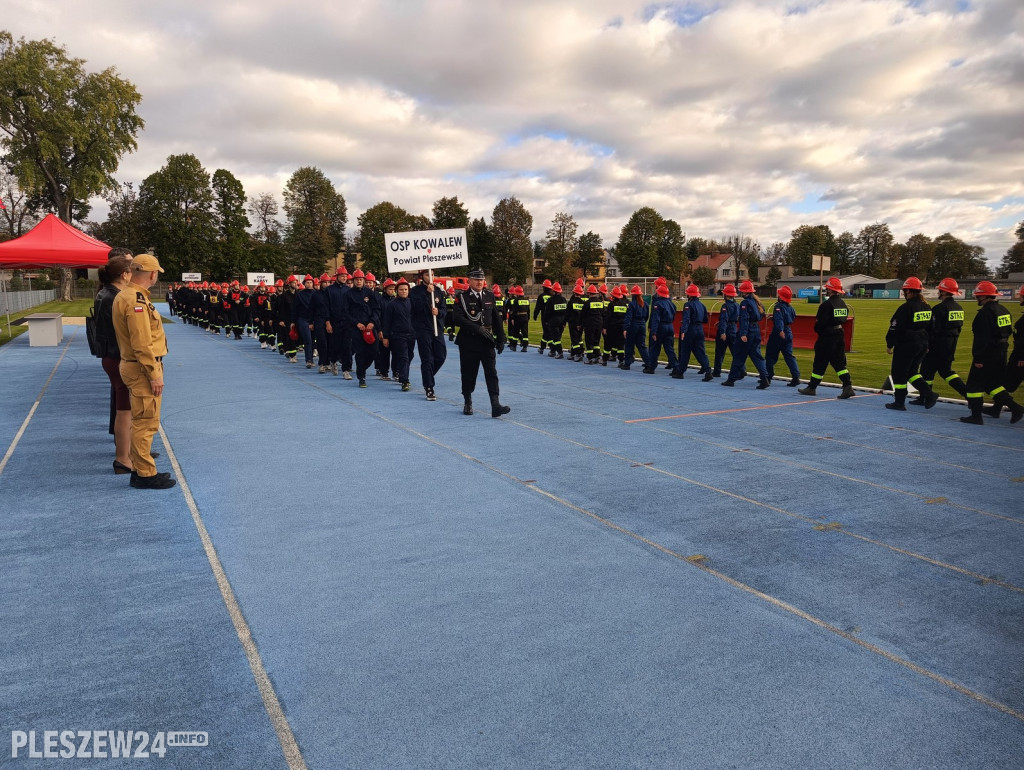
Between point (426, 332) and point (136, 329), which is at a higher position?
point (136, 329)

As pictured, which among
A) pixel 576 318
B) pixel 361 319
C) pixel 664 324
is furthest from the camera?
pixel 576 318

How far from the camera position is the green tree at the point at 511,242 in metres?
86.9

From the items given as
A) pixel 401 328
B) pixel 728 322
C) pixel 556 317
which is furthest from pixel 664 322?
pixel 401 328

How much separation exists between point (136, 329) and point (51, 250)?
1689 centimetres

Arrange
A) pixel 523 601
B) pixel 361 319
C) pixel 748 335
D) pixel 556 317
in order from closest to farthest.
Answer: pixel 523 601, pixel 748 335, pixel 361 319, pixel 556 317

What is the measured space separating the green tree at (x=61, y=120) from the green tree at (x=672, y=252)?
6681cm

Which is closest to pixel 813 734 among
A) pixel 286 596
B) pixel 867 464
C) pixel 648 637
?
pixel 648 637

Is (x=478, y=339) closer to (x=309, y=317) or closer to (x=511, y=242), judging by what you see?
(x=309, y=317)

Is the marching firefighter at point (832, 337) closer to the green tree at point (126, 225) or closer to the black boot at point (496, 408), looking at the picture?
the black boot at point (496, 408)

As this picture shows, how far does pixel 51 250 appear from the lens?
1892 cm

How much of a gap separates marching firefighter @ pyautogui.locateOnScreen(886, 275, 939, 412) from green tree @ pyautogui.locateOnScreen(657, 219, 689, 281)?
282ft

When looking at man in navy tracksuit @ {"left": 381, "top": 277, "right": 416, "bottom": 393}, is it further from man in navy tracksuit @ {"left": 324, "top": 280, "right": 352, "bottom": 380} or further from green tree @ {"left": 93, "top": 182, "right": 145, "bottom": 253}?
green tree @ {"left": 93, "top": 182, "right": 145, "bottom": 253}

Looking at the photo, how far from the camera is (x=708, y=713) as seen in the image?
2.88 meters

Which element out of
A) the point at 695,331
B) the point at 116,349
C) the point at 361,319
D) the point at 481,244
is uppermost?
the point at 481,244
